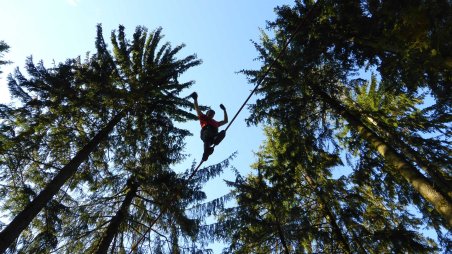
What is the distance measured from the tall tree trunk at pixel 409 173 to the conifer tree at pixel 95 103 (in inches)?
212

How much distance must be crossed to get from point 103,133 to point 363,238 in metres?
8.40

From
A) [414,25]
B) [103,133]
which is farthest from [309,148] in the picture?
[103,133]

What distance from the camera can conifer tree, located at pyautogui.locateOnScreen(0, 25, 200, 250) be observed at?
8.92m

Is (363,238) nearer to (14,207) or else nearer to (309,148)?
→ (309,148)

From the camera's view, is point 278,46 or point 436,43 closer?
point 436,43

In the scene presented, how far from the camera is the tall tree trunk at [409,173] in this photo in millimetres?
6453

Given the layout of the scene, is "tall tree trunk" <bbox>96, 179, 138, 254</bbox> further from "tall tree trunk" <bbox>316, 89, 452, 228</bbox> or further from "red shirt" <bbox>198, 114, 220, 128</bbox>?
"tall tree trunk" <bbox>316, 89, 452, 228</bbox>

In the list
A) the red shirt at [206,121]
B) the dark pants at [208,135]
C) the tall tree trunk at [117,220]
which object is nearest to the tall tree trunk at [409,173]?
the red shirt at [206,121]

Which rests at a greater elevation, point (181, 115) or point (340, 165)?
point (181, 115)

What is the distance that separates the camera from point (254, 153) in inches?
601

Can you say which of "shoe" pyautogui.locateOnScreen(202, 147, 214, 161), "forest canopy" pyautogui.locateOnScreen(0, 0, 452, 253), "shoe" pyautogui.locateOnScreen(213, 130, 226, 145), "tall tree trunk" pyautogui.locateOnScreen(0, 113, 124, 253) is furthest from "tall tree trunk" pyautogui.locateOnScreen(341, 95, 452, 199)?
"tall tree trunk" pyautogui.locateOnScreen(0, 113, 124, 253)

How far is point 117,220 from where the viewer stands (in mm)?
9211

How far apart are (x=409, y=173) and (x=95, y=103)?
28.8ft

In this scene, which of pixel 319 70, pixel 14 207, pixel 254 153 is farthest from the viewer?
pixel 254 153
